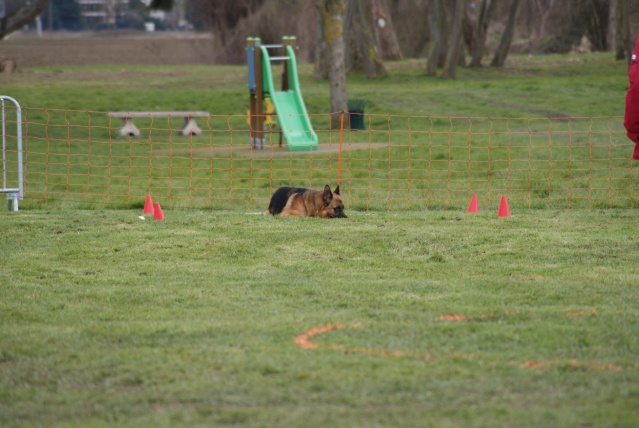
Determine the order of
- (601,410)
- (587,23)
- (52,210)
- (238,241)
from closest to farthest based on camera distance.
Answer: (601,410), (238,241), (52,210), (587,23)

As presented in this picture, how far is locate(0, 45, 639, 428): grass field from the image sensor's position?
4.95 m

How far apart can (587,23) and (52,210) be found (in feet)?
145

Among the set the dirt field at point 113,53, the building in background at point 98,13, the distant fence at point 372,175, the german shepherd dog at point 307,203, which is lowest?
the distant fence at point 372,175

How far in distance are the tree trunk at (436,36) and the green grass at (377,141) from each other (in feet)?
2.87

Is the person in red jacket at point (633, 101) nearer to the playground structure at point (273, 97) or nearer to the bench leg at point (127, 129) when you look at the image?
the playground structure at point (273, 97)

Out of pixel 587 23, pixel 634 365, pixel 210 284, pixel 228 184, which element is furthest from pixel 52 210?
pixel 587 23

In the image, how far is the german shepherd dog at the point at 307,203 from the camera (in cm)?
1130

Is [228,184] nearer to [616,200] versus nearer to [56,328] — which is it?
[616,200]

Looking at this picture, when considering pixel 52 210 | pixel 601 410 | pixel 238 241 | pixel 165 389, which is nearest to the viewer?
pixel 601 410

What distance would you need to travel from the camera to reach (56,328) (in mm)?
6461

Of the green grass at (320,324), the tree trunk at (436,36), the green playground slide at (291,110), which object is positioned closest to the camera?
the green grass at (320,324)

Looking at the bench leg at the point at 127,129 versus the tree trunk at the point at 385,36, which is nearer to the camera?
the bench leg at the point at 127,129

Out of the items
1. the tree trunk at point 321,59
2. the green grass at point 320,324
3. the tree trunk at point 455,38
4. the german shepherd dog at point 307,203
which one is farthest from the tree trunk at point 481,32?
the green grass at point 320,324

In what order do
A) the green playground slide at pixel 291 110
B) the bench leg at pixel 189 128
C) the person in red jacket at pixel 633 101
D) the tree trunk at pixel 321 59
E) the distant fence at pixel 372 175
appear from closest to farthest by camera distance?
the person in red jacket at pixel 633 101, the distant fence at pixel 372 175, the green playground slide at pixel 291 110, the bench leg at pixel 189 128, the tree trunk at pixel 321 59
